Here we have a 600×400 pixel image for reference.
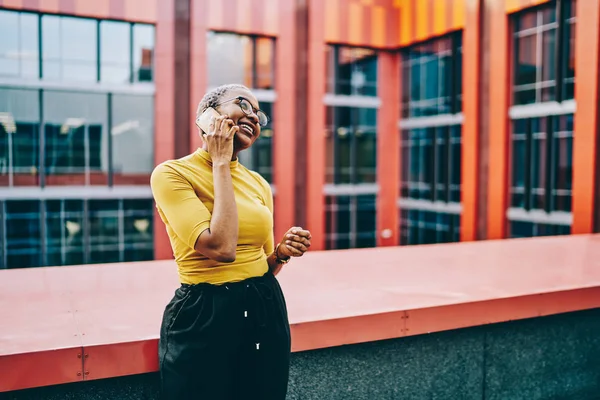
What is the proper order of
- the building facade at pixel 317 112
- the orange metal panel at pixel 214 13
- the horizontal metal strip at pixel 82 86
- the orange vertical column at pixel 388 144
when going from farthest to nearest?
1. the orange vertical column at pixel 388 144
2. the orange metal panel at pixel 214 13
3. the horizontal metal strip at pixel 82 86
4. the building facade at pixel 317 112

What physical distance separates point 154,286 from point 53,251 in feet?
55.2

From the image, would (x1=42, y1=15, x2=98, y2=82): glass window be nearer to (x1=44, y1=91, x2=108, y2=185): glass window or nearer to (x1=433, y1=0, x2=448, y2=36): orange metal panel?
(x1=44, y1=91, x2=108, y2=185): glass window

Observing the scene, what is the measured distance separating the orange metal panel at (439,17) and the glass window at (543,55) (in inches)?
127

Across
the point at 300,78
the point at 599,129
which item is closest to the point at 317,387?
the point at 599,129

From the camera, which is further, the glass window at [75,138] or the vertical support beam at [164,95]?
the vertical support beam at [164,95]

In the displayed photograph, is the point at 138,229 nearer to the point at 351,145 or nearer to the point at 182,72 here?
the point at 182,72

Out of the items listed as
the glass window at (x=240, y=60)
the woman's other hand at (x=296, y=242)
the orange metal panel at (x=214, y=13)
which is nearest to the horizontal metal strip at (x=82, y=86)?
the glass window at (x=240, y=60)

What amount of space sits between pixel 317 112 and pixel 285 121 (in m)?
1.32

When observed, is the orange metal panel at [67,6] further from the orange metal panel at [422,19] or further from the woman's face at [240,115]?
the woman's face at [240,115]

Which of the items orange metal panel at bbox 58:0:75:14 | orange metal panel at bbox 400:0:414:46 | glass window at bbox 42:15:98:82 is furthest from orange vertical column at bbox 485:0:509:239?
orange metal panel at bbox 58:0:75:14

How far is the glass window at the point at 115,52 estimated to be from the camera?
63.3 ft

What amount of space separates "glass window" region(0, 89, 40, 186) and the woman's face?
1840 cm

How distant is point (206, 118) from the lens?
2.37 m

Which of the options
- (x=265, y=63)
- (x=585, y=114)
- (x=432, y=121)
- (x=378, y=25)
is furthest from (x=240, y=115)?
(x=378, y=25)
